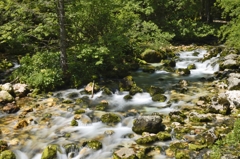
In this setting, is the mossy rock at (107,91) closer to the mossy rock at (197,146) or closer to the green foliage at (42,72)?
the green foliage at (42,72)

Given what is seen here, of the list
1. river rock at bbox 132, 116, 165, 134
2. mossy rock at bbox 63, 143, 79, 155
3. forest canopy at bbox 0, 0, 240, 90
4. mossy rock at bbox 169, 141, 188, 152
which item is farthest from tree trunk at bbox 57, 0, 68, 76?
mossy rock at bbox 169, 141, 188, 152

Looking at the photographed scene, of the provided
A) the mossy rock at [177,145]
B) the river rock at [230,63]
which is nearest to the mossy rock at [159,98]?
the mossy rock at [177,145]

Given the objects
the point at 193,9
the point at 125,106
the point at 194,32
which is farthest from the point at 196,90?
the point at 193,9

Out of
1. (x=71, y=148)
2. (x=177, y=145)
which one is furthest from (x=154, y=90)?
(x=71, y=148)

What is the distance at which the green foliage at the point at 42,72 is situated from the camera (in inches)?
645

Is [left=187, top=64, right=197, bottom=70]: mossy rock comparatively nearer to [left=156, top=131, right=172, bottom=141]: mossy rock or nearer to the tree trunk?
the tree trunk

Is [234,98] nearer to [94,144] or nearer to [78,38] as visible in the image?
[94,144]

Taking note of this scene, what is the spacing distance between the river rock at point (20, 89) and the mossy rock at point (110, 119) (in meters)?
5.94

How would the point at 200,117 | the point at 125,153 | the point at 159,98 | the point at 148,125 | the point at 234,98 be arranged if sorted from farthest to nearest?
the point at 159,98 → the point at 234,98 → the point at 200,117 → the point at 148,125 → the point at 125,153

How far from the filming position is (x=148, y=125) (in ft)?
36.1

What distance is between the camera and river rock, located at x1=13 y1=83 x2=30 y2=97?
1577cm

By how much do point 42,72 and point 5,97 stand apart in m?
2.85

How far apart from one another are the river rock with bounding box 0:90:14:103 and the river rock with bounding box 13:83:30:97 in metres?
0.86

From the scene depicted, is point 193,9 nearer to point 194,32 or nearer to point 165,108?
point 194,32
